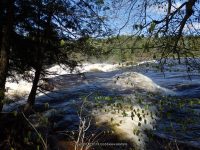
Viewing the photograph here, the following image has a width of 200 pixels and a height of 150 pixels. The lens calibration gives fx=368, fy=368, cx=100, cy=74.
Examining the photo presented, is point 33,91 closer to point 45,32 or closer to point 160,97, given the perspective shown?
point 45,32

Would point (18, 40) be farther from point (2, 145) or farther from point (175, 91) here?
point (175, 91)

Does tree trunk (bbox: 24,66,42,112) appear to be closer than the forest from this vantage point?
No

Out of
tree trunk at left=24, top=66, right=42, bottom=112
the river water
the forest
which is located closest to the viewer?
the forest

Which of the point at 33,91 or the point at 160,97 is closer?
the point at 33,91

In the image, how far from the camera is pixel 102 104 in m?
17.7

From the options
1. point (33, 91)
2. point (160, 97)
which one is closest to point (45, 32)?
point (33, 91)

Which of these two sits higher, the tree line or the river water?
the tree line

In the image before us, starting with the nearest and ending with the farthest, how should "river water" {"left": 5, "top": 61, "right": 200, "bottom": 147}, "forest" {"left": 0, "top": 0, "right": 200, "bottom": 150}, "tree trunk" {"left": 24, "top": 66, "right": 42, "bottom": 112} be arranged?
"forest" {"left": 0, "top": 0, "right": 200, "bottom": 150} < "river water" {"left": 5, "top": 61, "right": 200, "bottom": 147} < "tree trunk" {"left": 24, "top": 66, "right": 42, "bottom": 112}

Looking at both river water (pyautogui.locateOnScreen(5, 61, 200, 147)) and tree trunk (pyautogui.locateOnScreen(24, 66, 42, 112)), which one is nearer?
river water (pyautogui.locateOnScreen(5, 61, 200, 147))

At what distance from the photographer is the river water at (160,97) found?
13547 millimetres

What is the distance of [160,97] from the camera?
20.2 meters

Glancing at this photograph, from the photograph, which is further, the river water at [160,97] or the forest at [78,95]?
the river water at [160,97]

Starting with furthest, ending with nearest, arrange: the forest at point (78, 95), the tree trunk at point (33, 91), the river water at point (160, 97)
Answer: the tree trunk at point (33, 91)
the river water at point (160, 97)
the forest at point (78, 95)

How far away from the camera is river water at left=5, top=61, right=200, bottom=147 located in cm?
1355
